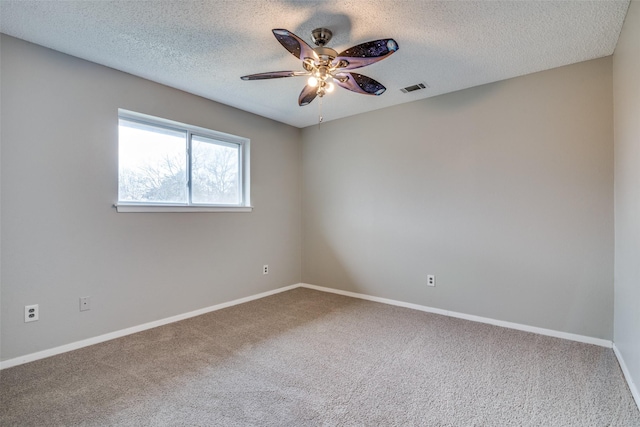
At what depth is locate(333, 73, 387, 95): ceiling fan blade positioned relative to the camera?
2.28m

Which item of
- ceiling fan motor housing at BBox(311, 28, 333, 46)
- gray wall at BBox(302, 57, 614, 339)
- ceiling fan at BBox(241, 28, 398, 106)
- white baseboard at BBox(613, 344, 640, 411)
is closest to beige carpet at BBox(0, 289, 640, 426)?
white baseboard at BBox(613, 344, 640, 411)

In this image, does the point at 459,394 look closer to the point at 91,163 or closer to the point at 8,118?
the point at 91,163

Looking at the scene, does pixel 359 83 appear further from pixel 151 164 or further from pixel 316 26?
pixel 151 164

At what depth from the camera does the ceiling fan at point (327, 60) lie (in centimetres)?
179

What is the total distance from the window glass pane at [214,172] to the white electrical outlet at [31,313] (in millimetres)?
1555

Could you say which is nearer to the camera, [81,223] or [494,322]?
[81,223]

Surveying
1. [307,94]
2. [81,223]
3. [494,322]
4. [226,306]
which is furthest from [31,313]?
[494,322]

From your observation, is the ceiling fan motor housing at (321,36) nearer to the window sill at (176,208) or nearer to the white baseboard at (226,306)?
the window sill at (176,208)

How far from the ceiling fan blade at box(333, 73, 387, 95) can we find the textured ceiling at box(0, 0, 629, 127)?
227mm

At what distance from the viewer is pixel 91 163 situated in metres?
2.54

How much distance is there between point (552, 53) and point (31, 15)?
370cm

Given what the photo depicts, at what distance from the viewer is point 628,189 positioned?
2.01 meters

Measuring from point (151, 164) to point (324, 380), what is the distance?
99.6 inches

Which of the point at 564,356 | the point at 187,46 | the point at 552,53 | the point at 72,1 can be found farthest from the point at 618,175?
the point at 72,1
